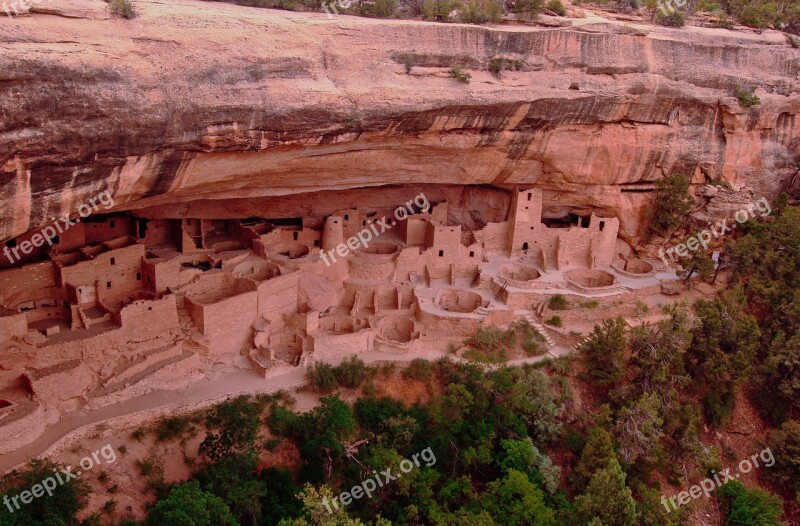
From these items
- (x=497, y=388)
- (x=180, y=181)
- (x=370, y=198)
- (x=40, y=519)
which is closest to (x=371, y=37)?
(x=180, y=181)

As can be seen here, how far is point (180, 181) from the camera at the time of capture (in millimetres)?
13273

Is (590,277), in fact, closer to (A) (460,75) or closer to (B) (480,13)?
(A) (460,75)

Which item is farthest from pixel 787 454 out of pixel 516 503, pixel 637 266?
pixel 516 503

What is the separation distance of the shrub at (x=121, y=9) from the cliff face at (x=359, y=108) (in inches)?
5.7

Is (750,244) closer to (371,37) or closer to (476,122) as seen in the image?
(476,122)

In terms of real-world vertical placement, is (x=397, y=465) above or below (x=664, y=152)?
below

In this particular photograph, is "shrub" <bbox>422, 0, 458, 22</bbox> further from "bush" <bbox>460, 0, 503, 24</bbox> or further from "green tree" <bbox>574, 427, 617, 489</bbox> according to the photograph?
"green tree" <bbox>574, 427, 617, 489</bbox>

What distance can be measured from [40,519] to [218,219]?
973 centimetres

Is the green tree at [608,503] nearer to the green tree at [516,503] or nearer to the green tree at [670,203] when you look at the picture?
the green tree at [516,503]

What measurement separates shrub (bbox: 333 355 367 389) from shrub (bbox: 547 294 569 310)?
548 centimetres

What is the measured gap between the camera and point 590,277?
19859mm

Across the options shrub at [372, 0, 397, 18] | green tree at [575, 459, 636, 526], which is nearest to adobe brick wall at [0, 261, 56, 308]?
shrub at [372, 0, 397, 18]

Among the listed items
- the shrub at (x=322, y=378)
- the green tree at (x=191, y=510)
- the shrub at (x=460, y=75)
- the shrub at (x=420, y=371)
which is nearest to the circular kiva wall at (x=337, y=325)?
the shrub at (x=322, y=378)

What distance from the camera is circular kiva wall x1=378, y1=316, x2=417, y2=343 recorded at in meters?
17.6
